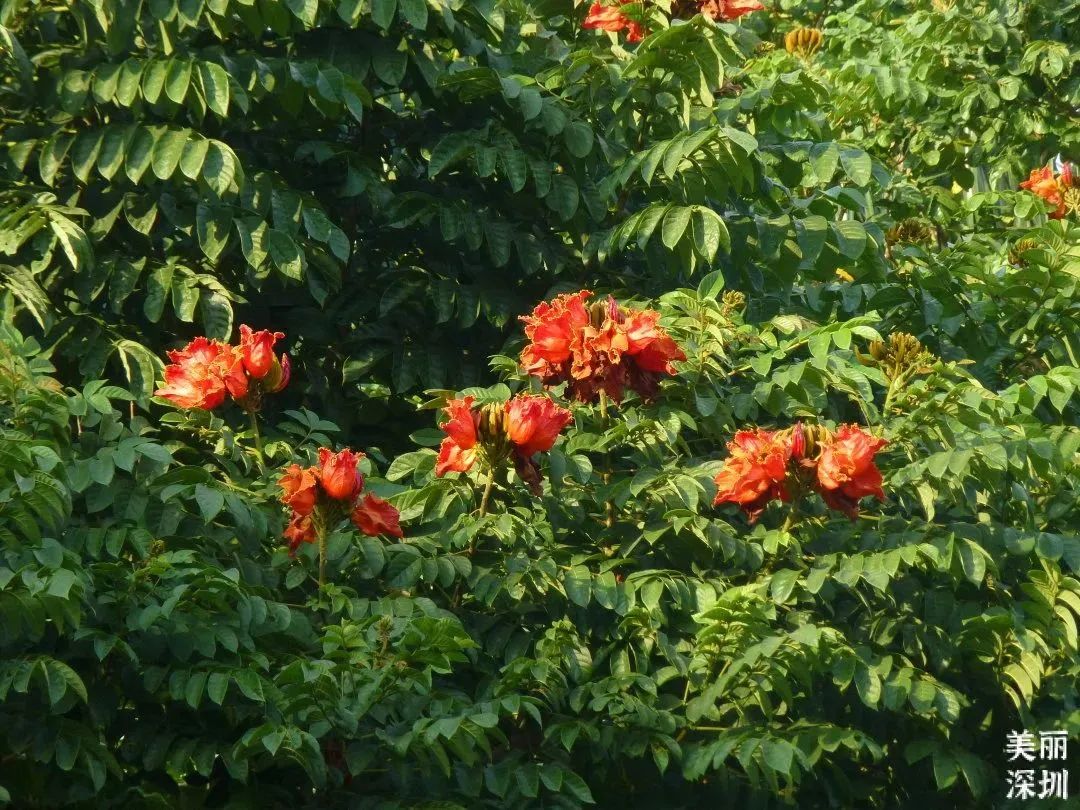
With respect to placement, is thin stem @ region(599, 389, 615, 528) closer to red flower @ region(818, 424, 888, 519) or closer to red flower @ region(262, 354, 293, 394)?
red flower @ region(818, 424, 888, 519)

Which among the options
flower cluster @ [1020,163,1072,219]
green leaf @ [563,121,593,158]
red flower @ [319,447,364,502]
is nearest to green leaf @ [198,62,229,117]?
green leaf @ [563,121,593,158]

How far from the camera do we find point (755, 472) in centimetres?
347

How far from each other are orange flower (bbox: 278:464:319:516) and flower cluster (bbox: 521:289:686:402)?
568mm

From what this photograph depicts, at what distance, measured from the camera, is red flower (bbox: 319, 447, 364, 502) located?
130 inches

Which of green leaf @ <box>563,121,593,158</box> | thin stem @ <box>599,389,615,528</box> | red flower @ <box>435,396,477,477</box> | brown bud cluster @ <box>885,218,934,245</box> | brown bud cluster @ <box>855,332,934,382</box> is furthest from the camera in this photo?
brown bud cluster @ <box>885,218,934,245</box>

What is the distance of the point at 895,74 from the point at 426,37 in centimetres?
251

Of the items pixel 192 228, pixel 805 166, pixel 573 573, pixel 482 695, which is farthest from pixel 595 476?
pixel 805 166

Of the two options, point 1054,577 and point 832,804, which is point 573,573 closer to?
point 832,804

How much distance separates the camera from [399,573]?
354 centimetres

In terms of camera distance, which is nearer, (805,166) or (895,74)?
(805,166)

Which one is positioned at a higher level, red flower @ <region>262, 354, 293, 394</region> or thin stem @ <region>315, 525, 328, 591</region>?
red flower @ <region>262, 354, 293, 394</region>

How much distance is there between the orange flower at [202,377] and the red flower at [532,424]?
0.61m

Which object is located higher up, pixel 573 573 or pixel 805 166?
pixel 805 166

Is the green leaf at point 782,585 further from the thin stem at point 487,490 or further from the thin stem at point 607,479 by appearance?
the thin stem at point 487,490
